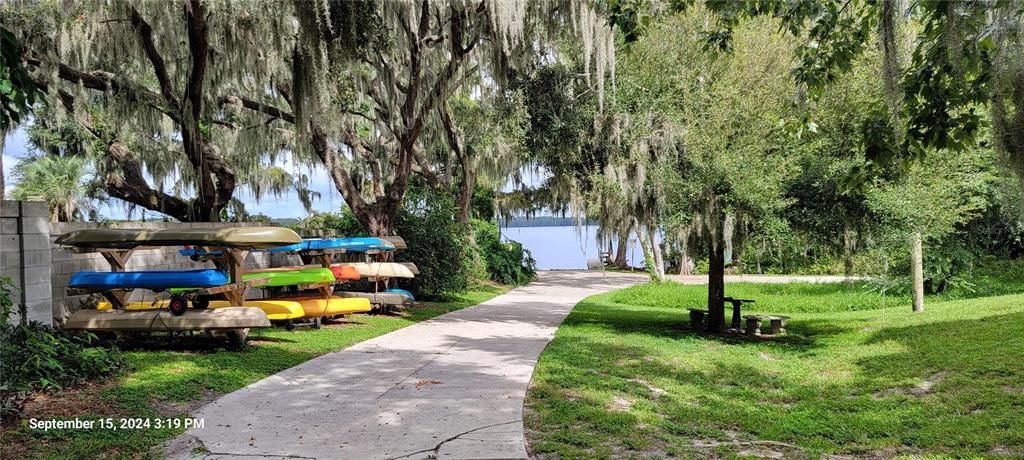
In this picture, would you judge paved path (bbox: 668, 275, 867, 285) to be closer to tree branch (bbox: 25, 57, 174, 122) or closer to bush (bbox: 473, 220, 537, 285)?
bush (bbox: 473, 220, 537, 285)

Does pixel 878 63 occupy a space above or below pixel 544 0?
below

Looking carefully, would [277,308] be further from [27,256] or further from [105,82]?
[105,82]

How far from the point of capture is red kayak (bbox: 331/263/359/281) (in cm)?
1134

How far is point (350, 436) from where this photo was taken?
4297 millimetres

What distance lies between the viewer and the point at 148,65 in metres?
11.6

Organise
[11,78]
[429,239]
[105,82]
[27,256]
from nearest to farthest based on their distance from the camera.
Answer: [11,78] < [27,256] < [105,82] < [429,239]

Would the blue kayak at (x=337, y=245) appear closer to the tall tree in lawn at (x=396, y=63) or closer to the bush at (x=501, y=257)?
the tall tree in lawn at (x=396, y=63)

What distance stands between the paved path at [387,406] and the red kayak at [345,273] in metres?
2.62

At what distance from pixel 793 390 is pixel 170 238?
23.2 feet

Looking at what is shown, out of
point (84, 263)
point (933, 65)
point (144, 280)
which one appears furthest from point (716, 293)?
point (84, 263)

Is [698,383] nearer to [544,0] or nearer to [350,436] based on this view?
[350,436]

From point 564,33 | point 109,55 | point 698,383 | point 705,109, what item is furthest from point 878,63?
point 109,55

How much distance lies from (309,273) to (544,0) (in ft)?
20.3

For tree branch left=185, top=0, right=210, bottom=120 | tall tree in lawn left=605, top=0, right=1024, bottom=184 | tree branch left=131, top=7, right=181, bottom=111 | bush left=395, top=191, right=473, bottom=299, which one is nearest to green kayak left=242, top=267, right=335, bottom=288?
tree branch left=185, top=0, right=210, bottom=120
